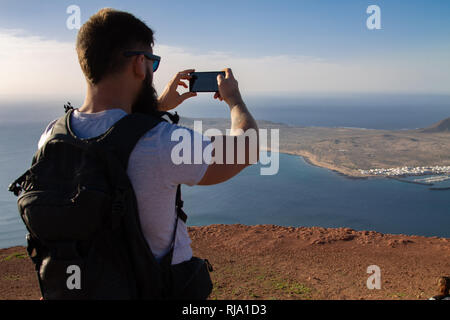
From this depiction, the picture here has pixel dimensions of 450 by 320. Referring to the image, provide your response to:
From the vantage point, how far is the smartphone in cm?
195

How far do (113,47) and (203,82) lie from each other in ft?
2.28

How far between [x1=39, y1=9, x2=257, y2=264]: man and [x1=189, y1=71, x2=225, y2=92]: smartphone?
0.48 meters

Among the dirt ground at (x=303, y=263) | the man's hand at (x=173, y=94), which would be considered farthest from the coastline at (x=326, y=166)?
the man's hand at (x=173, y=94)

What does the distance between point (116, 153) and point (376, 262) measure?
9249mm

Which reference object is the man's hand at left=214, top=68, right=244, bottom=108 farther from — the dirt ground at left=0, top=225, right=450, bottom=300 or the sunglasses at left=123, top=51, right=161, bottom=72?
the dirt ground at left=0, top=225, right=450, bottom=300

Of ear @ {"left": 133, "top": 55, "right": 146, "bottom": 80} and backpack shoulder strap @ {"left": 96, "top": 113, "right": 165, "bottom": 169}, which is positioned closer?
backpack shoulder strap @ {"left": 96, "top": 113, "right": 165, "bottom": 169}

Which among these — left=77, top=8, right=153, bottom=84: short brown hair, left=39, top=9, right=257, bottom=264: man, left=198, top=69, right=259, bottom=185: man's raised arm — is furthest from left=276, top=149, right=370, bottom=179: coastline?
left=77, top=8, right=153, bottom=84: short brown hair

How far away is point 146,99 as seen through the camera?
61.4 inches

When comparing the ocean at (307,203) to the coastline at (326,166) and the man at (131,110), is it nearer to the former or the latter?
the coastline at (326,166)

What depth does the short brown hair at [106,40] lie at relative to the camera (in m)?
1.38

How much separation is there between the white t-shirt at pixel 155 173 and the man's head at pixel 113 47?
166mm

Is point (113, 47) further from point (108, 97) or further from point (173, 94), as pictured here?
point (173, 94)
